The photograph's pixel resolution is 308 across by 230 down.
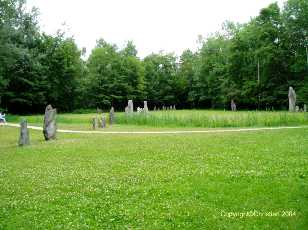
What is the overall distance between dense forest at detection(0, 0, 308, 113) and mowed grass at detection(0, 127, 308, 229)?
948 inches

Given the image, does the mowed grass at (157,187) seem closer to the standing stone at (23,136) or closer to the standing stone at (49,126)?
the standing stone at (23,136)

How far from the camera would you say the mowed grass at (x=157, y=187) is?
8.05 m

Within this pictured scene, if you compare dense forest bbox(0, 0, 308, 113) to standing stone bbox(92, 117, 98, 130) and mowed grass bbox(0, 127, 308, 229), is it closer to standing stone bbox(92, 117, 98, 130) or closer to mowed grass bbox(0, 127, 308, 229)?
standing stone bbox(92, 117, 98, 130)

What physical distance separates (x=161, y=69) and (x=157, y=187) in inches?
3143

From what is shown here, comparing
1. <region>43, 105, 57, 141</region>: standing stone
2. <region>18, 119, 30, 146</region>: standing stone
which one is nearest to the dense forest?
<region>43, 105, 57, 141</region>: standing stone

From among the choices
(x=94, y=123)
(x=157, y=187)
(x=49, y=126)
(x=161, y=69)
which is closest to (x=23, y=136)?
(x=49, y=126)

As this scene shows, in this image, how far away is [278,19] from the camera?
182 ft

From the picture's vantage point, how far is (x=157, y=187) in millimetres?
10227

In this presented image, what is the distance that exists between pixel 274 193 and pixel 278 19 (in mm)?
51096

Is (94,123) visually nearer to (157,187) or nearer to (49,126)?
(49,126)

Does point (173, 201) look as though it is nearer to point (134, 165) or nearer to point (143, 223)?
point (143, 223)

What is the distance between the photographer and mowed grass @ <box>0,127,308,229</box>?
8047 millimetres

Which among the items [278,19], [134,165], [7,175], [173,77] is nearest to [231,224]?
[134,165]

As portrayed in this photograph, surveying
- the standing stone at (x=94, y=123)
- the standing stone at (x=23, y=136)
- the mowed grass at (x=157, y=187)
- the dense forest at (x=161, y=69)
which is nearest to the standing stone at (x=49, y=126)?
the standing stone at (x=23, y=136)
